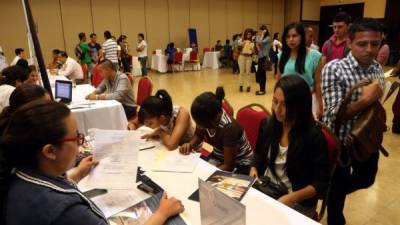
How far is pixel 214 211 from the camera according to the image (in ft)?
3.15

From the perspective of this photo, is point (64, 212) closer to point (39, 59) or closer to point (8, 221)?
point (8, 221)

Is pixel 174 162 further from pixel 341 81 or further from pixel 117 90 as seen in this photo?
pixel 117 90

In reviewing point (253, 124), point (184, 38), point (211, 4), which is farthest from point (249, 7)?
point (253, 124)

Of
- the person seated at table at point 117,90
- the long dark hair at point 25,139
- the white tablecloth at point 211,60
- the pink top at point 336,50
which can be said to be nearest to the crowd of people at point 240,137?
the long dark hair at point 25,139

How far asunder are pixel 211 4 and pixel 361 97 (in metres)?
12.4

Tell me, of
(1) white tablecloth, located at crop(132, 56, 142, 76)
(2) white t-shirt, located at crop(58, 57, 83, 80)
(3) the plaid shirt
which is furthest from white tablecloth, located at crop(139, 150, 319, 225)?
(1) white tablecloth, located at crop(132, 56, 142, 76)

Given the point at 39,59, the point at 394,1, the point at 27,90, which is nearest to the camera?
the point at 39,59

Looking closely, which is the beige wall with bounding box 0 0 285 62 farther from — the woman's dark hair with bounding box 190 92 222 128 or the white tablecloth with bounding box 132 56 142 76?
the woman's dark hair with bounding box 190 92 222 128

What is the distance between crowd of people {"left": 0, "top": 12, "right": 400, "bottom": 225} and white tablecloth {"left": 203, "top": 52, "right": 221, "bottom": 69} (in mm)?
9515

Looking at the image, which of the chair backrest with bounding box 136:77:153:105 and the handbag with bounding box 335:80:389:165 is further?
the chair backrest with bounding box 136:77:153:105

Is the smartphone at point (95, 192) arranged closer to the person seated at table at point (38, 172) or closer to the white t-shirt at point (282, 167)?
the person seated at table at point (38, 172)

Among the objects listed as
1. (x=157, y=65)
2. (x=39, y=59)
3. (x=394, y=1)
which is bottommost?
(x=157, y=65)

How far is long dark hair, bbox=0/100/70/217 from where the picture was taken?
32.5 inches

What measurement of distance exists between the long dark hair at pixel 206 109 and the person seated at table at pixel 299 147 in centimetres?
38
